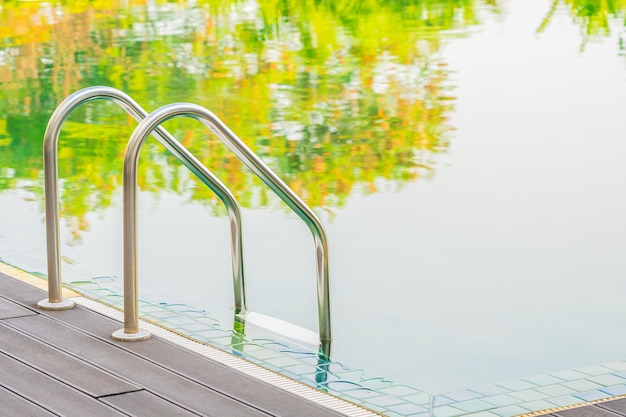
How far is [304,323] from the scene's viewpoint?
189 inches

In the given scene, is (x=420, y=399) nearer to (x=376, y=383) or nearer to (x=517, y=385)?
(x=376, y=383)

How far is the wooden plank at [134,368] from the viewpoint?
2.92 metres

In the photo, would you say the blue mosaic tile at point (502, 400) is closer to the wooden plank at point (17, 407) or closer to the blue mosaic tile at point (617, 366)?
the blue mosaic tile at point (617, 366)

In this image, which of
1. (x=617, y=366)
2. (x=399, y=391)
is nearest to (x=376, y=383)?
(x=399, y=391)

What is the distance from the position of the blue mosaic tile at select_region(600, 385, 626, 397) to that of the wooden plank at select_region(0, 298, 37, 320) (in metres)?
2.11

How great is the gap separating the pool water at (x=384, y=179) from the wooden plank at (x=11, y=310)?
2.51ft

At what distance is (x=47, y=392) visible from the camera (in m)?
2.99

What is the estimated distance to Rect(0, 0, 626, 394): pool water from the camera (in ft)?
16.2

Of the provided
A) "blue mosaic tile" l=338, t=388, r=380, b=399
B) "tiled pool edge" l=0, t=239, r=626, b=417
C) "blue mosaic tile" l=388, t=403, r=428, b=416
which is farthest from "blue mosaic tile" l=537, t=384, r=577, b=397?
"blue mosaic tile" l=338, t=388, r=380, b=399

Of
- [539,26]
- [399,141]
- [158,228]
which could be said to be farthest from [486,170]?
[539,26]

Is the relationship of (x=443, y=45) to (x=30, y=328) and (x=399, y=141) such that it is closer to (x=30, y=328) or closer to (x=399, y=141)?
(x=399, y=141)

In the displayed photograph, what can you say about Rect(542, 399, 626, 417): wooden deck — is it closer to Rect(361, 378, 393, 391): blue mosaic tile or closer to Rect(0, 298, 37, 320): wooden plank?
Rect(361, 378, 393, 391): blue mosaic tile

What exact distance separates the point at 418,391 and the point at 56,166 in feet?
5.05

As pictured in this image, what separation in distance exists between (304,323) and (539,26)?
10.8 meters
